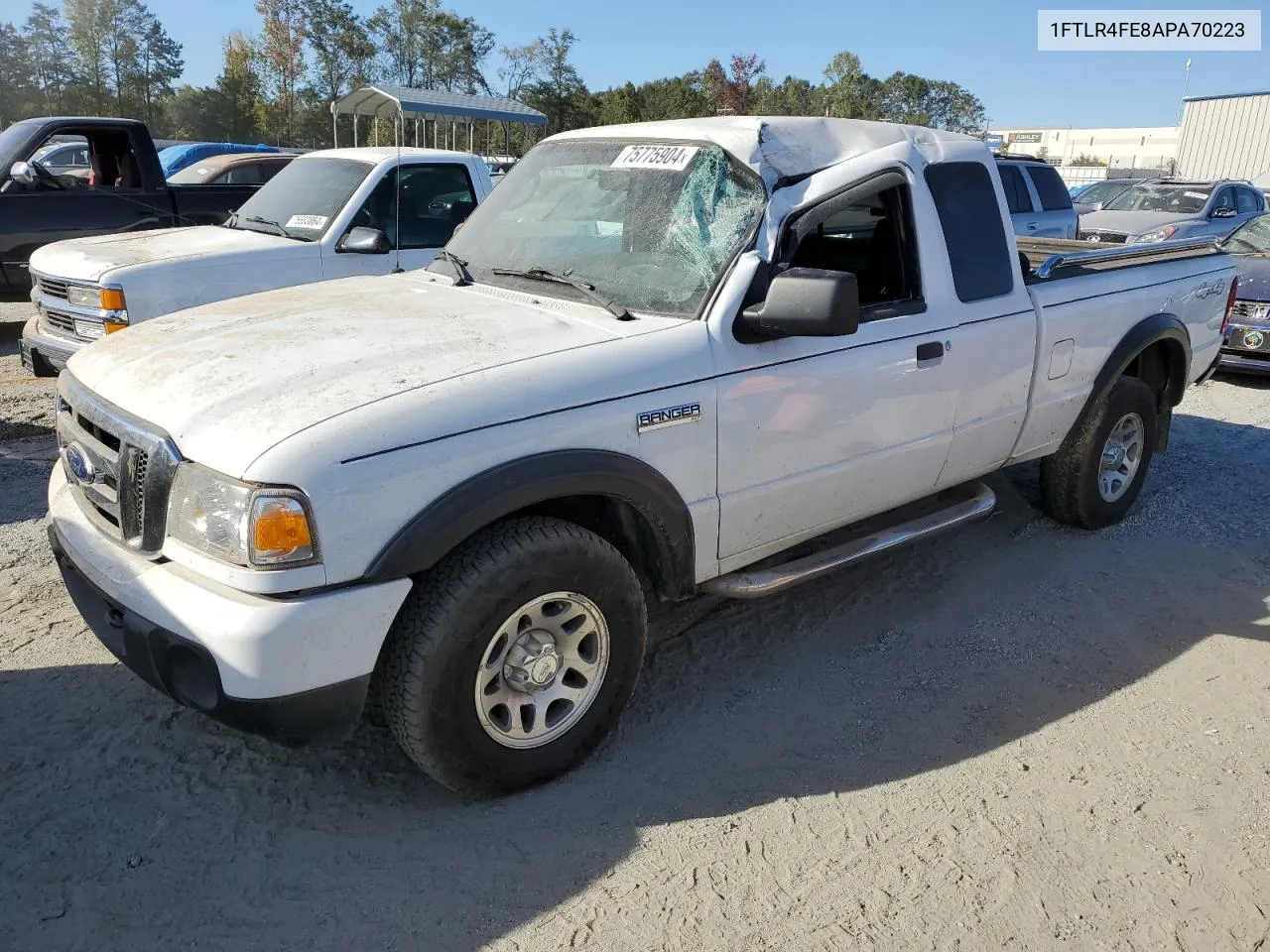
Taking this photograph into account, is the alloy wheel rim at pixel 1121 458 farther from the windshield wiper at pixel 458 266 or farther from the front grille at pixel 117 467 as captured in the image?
the front grille at pixel 117 467

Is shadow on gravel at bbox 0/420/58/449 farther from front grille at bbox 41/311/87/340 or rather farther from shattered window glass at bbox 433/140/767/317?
shattered window glass at bbox 433/140/767/317

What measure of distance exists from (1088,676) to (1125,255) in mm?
2426

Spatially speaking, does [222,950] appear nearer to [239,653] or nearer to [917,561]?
[239,653]

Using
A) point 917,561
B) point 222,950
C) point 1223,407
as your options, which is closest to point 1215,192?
point 1223,407

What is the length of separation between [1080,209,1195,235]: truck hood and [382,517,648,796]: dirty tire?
12850mm

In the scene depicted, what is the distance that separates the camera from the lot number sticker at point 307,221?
6965 mm

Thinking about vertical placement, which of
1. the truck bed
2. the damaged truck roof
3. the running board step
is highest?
the damaged truck roof

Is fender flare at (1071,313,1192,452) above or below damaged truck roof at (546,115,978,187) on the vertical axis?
below

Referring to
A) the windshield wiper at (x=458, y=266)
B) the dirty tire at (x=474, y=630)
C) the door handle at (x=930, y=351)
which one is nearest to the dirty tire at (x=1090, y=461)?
the door handle at (x=930, y=351)

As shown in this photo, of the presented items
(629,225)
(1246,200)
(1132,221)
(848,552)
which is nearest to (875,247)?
(629,225)

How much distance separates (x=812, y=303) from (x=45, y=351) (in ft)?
18.6

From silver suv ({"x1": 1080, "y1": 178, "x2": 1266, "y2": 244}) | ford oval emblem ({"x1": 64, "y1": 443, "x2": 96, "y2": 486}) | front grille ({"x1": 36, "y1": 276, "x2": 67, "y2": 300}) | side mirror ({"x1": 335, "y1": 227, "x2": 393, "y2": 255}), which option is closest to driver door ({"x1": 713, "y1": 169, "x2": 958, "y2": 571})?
ford oval emblem ({"x1": 64, "y1": 443, "x2": 96, "y2": 486})

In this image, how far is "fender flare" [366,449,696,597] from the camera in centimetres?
246

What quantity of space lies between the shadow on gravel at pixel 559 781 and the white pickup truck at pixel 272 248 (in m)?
3.38
